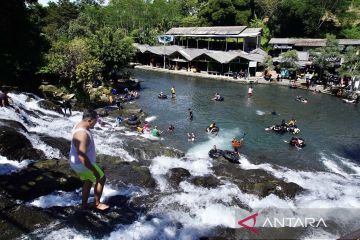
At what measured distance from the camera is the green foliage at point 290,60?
54.0 meters

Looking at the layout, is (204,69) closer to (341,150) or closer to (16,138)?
(341,150)

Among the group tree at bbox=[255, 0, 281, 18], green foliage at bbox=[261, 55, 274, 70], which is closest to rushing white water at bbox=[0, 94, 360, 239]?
green foliage at bbox=[261, 55, 274, 70]

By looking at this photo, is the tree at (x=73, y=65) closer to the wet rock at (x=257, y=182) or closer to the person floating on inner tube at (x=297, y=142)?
the wet rock at (x=257, y=182)

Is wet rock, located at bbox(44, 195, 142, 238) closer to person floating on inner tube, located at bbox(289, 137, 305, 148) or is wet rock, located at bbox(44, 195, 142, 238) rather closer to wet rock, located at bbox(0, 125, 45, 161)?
wet rock, located at bbox(0, 125, 45, 161)

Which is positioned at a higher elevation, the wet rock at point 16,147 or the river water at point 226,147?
the wet rock at point 16,147

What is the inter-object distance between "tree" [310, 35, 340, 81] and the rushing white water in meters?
27.1

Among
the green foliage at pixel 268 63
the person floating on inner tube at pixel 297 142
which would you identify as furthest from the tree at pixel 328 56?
the person floating on inner tube at pixel 297 142

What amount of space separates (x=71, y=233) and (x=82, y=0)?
103 metres

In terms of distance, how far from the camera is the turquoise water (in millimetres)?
27742

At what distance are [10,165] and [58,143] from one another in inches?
210

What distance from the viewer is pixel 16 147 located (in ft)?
66.7

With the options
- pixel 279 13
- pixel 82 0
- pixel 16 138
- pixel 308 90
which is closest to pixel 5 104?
pixel 16 138

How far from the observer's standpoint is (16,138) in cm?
2114

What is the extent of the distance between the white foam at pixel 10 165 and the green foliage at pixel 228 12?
70.8 meters
